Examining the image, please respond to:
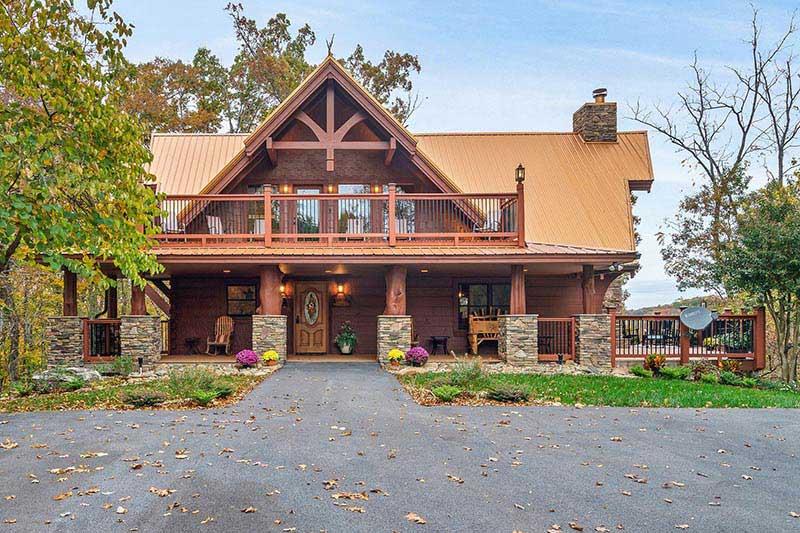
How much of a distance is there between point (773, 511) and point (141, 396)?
8052 mm

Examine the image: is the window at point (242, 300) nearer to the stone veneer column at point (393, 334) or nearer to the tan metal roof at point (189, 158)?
the tan metal roof at point (189, 158)

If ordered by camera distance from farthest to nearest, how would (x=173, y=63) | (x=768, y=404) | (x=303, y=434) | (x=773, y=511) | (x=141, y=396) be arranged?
(x=173, y=63), (x=768, y=404), (x=141, y=396), (x=303, y=434), (x=773, y=511)

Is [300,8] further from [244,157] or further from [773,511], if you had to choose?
[773,511]

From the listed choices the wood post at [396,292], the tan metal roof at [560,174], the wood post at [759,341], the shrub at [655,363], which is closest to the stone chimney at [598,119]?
the tan metal roof at [560,174]

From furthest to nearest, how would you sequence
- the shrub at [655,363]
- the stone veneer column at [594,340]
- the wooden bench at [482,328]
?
the wooden bench at [482,328]
the stone veneer column at [594,340]
the shrub at [655,363]

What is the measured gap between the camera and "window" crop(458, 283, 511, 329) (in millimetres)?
15961

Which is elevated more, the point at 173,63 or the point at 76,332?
the point at 173,63

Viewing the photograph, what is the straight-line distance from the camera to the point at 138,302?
13047mm

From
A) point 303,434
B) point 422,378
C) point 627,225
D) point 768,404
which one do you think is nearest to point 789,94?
point 627,225

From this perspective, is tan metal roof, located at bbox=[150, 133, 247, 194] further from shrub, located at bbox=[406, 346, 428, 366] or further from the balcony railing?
shrub, located at bbox=[406, 346, 428, 366]

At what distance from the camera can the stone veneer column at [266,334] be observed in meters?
12.9

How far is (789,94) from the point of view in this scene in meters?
20.6

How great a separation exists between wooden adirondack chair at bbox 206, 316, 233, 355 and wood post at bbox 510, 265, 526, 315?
24.4 ft

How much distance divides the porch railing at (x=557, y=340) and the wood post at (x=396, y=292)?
10.9 feet
